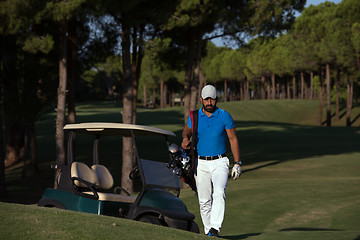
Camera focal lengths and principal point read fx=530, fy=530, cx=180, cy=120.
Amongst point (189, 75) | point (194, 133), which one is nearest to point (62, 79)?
point (189, 75)

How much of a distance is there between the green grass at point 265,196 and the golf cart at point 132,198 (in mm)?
264

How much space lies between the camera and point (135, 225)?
627cm

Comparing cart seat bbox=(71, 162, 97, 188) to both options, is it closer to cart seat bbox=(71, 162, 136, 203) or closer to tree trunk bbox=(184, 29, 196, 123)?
cart seat bbox=(71, 162, 136, 203)

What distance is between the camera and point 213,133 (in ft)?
24.2

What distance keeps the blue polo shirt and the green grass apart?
130cm

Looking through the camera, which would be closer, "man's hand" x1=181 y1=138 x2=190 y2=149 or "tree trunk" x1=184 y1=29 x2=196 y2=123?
"man's hand" x1=181 y1=138 x2=190 y2=149

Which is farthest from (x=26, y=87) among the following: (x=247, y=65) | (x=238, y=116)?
(x=247, y=65)

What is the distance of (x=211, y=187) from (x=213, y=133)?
0.78 m

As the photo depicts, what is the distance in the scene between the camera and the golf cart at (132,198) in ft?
21.5

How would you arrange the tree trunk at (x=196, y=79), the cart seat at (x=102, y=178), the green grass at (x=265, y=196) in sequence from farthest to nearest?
the tree trunk at (x=196, y=79)
the cart seat at (x=102, y=178)
the green grass at (x=265, y=196)

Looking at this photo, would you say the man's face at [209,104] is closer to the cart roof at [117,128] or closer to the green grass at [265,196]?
the cart roof at [117,128]

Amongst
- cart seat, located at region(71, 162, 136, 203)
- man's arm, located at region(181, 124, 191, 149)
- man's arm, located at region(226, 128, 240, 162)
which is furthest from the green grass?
man's arm, located at region(226, 128, 240, 162)

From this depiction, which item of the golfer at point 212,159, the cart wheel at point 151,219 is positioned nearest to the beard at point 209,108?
the golfer at point 212,159

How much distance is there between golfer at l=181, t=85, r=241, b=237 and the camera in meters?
7.27
